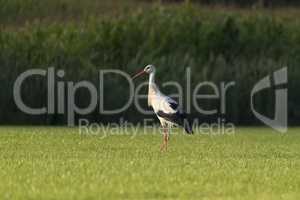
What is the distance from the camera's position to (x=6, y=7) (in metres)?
53.3

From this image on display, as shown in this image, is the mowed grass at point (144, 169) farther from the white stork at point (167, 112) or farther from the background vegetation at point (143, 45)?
the background vegetation at point (143, 45)

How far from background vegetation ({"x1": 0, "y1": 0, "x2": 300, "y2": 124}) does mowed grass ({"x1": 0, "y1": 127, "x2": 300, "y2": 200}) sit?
1320 centimetres

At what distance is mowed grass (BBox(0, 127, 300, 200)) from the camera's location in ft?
50.7

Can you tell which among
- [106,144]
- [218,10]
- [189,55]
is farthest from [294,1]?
[106,144]

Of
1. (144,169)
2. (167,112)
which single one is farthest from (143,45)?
(144,169)

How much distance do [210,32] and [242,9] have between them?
1011cm

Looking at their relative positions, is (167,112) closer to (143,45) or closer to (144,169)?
(144,169)

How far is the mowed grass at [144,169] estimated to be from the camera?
50.7 ft

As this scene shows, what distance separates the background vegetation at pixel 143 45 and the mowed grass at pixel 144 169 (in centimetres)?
1320

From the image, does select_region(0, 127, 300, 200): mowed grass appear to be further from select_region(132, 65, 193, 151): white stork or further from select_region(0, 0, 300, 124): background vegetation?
select_region(0, 0, 300, 124): background vegetation

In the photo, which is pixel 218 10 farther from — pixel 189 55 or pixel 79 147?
pixel 79 147

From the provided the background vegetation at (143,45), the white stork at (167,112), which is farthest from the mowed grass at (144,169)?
the background vegetation at (143,45)

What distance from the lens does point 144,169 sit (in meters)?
18.3

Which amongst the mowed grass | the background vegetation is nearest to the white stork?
the mowed grass
